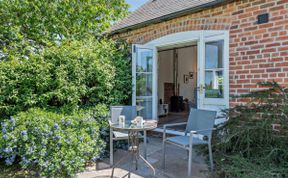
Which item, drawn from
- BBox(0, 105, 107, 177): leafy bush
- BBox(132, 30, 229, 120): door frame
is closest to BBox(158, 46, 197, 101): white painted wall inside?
BBox(132, 30, 229, 120): door frame

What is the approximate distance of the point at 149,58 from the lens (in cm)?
572

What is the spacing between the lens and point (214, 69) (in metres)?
4.29

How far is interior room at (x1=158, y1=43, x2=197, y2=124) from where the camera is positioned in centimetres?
977

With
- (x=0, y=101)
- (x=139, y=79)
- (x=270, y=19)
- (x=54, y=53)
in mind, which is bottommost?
(x=0, y=101)

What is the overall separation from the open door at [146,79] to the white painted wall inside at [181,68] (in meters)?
4.18

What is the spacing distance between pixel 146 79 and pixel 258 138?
3.30m

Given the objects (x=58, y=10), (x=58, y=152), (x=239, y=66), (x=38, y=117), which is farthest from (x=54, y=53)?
(x=58, y=10)

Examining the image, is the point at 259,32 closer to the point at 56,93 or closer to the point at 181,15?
the point at 181,15

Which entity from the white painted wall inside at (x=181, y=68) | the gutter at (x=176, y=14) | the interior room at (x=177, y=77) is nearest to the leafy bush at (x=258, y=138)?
the gutter at (x=176, y=14)

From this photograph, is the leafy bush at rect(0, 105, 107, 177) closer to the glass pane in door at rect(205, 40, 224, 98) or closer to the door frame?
the door frame

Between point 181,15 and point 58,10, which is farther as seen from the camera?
point 58,10

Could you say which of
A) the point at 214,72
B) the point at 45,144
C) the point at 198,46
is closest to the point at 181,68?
the point at 198,46

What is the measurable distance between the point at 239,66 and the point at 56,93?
139 inches

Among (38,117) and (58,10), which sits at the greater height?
(58,10)
